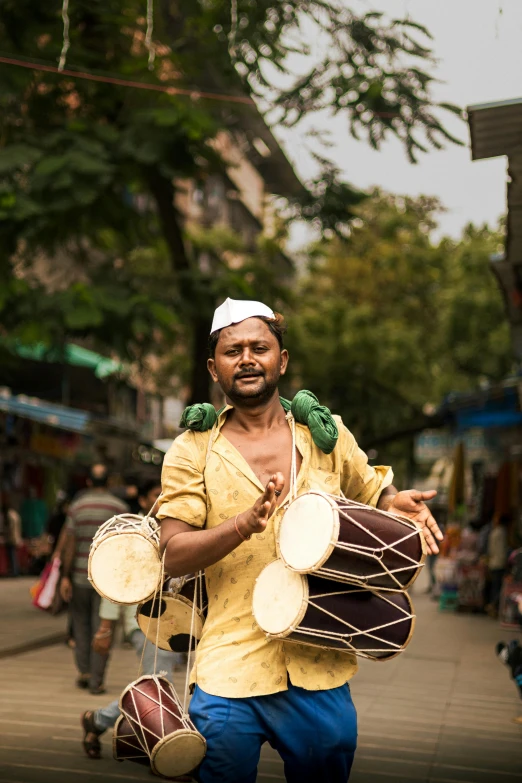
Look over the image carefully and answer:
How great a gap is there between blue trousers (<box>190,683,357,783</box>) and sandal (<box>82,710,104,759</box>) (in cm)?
342

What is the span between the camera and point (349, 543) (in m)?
3.21

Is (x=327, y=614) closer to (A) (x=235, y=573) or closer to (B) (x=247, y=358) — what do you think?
(A) (x=235, y=573)

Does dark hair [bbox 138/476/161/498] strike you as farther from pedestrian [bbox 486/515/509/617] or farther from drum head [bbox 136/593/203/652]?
pedestrian [bbox 486/515/509/617]

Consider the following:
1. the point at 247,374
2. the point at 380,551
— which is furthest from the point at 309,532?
the point at 247,374

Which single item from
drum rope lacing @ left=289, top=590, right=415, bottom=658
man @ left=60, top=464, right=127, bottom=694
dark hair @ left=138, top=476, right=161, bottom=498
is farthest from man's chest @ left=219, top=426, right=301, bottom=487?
man @ left=60, top=464, right=127, bottom=694

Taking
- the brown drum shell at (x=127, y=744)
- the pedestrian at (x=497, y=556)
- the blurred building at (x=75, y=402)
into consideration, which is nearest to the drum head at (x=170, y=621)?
the brown drum shell at (x=127, y=744)

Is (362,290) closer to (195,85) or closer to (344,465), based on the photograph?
(195,85)

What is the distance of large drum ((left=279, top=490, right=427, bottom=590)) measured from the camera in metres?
3.16

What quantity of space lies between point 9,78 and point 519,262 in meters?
5.19

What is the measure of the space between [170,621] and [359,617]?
27.9 inches

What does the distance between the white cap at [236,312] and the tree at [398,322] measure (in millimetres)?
17268

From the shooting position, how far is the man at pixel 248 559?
3.34 m

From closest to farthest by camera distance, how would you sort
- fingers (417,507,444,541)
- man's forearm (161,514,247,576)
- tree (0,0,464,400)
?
man's forearm (161,514,247,576) < fingers (417,507,444,541) < tree (0,0,464,400)

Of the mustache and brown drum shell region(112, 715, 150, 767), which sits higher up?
the mustache
